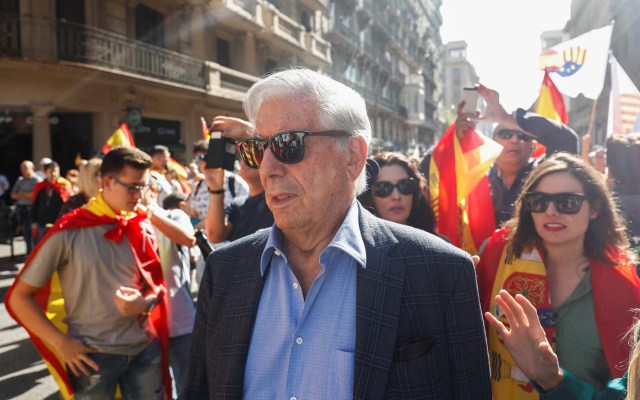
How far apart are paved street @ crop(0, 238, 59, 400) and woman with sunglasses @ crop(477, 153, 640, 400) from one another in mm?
3744

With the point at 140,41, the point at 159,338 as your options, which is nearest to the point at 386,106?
the point at 140,41

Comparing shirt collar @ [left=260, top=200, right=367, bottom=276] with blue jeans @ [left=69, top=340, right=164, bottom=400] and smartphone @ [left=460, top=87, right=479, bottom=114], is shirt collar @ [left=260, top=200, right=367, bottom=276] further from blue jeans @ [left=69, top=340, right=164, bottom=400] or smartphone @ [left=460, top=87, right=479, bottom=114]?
smartphone @ [left=460, top=87, right=479, bottom=114]

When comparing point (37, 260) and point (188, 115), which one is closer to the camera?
point (37, 260)

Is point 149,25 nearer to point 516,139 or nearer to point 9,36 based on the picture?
point 9,36

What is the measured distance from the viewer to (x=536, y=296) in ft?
7.68

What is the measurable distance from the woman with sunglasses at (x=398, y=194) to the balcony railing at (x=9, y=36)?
37.1ft

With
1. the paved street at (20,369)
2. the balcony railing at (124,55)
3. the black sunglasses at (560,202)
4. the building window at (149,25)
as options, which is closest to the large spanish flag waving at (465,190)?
the black sunglasses at (560,202)

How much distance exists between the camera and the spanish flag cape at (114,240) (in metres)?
2.70

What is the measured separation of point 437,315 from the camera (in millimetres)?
1554

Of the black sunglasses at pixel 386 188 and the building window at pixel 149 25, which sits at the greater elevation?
the building window at pixel 149 25

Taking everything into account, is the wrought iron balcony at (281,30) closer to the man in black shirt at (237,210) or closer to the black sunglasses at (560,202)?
the man in black shirt at (237,210)

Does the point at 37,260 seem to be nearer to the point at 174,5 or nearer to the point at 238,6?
the point at 174,5

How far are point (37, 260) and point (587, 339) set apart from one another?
8.62 ft

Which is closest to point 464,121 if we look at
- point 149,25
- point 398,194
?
point 398,194
